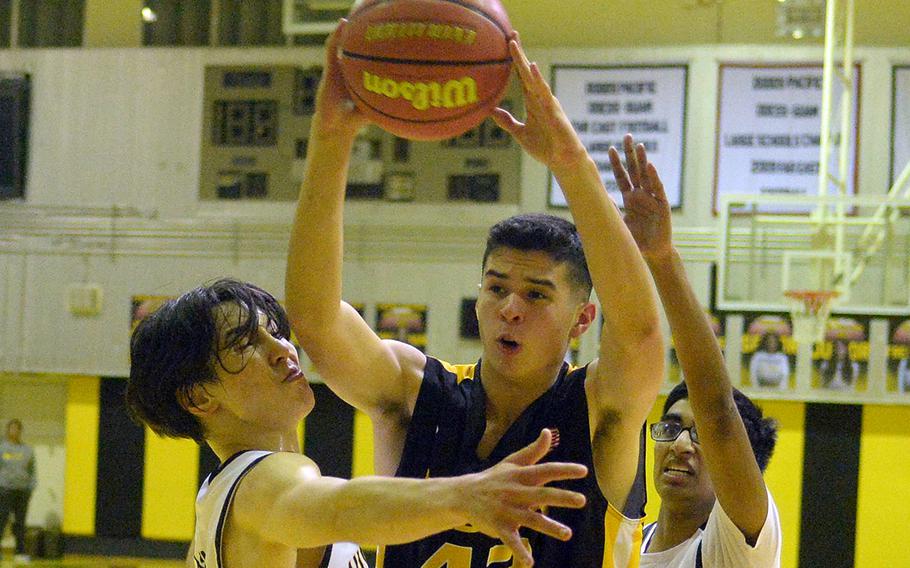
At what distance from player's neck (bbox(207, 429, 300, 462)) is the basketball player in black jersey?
0.35m

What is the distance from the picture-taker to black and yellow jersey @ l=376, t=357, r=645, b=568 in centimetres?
229

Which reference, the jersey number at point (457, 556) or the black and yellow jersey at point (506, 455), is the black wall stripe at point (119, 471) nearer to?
the black and yellow jersey at point (506, 455)

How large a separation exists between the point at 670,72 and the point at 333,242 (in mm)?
8500

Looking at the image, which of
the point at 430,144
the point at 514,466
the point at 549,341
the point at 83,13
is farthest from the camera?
the point at 83,13

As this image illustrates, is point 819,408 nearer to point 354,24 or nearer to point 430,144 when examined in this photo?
point 430,144

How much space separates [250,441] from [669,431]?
1.51 meters

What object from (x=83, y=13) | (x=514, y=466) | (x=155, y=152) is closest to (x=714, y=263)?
(x=155, y=152)

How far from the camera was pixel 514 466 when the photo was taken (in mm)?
1634

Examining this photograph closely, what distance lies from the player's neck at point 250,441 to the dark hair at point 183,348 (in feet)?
0.21

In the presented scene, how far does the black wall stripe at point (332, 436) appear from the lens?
10.9m

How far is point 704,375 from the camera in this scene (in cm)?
249

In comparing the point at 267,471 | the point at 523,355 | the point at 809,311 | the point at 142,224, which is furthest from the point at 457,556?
the point at 142,224

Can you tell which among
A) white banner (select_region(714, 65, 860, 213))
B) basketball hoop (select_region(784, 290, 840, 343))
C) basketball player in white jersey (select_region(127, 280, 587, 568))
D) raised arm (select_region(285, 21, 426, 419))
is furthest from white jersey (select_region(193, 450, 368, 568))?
white banner (select_region(714, 65, 860, 213))

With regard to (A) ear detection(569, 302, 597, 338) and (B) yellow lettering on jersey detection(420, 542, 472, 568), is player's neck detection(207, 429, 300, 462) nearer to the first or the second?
(B) yellow lettering on jersey detection(420, 542, 472, 568)
